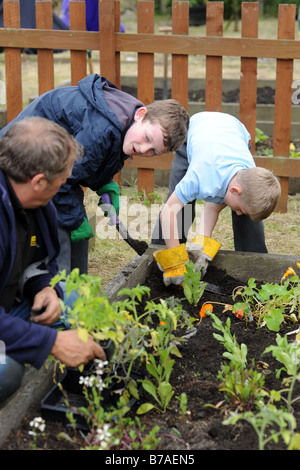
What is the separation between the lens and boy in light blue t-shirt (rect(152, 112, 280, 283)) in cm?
274

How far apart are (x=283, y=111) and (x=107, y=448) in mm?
3695

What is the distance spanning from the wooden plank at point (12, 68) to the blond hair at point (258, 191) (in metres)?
2.87

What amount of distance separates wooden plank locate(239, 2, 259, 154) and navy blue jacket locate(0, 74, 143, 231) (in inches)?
83.7

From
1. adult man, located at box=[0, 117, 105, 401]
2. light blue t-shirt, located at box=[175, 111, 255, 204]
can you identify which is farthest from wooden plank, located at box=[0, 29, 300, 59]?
adult man, located at box=[0, 117, 105, 401]

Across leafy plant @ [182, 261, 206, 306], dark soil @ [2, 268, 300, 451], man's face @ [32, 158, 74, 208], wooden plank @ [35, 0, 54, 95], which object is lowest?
dark soil @ [2, 268, 300, 451]

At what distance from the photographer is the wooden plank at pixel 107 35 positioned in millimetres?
4668

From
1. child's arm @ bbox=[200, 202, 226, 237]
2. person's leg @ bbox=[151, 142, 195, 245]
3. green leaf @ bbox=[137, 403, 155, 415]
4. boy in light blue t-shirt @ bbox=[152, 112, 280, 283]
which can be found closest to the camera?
green leaf @ bbox=[137, 403, 155, 415]

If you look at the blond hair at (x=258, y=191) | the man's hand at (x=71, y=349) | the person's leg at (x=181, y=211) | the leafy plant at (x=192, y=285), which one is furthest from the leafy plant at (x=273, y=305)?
the man's hand at (x=71, y=349)

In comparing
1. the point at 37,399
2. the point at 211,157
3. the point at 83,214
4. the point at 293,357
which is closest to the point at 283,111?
the point at 211,157

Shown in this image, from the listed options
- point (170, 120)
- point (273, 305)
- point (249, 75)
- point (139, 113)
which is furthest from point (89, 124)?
point (249, 75)

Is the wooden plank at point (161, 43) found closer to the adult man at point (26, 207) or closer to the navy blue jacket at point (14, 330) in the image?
the adult man at point (26, 207)

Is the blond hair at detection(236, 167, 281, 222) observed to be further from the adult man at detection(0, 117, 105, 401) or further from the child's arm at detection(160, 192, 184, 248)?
the adult man at detection(0, 117, 105, 401)

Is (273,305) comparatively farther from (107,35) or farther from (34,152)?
(107,35)
